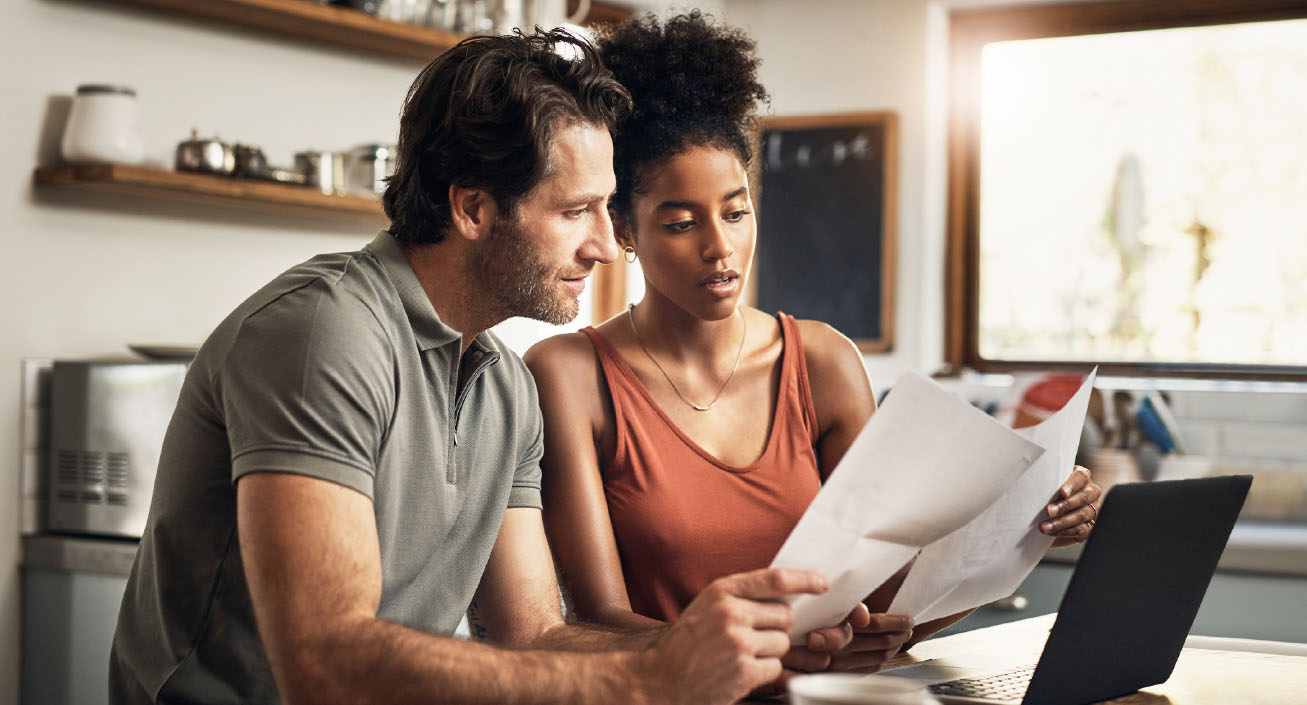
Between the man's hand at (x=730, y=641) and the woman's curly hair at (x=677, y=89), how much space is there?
2.19ft

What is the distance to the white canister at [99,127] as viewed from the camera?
8.57 feet

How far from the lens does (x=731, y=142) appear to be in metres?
1.52

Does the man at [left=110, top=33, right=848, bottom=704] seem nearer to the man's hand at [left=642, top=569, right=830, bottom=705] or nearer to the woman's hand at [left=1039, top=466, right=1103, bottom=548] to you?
the man's hand at [left=642, top=569, right=830, bottom=705]

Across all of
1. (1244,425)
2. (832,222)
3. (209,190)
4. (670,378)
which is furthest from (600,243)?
(832,222)

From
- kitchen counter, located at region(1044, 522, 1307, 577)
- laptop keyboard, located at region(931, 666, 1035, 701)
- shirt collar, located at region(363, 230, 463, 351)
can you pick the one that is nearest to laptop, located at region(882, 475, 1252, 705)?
laptop keyboard, located at region(931, 666, 1035, 701)

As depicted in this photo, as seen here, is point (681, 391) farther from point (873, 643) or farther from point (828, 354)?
point (873, 643)

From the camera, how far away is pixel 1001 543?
44.0 inches

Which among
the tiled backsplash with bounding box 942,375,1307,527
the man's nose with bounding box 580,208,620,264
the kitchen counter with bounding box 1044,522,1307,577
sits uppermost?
the man's nose with bounding box 580,208,620,264

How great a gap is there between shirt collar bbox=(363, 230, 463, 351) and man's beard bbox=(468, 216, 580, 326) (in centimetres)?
6

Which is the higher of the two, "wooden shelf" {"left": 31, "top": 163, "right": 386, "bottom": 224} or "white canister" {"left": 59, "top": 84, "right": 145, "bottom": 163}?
"white canister" {"left": 59, "top": 84, "right": 145, "bottom": 163}

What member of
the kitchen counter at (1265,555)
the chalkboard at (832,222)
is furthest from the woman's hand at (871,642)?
the chalkboard at (832,222)

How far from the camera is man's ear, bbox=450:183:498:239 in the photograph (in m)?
1.25

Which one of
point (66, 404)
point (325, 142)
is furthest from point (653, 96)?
point (325, 142)

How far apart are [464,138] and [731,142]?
0.38 metres
